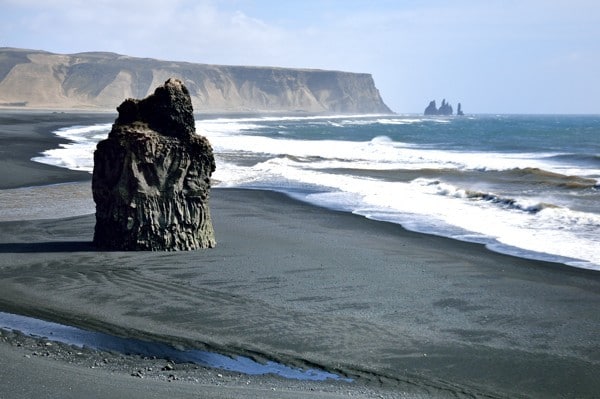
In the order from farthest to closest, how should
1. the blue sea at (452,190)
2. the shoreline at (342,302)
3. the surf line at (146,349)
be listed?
the blue sea at (452,190) → the shoreline at (342,302) → the surf line at (146,349)

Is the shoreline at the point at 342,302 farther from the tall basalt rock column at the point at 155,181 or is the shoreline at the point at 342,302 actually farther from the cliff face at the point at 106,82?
the cliff face at the point at 106,82

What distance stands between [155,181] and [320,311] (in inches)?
160

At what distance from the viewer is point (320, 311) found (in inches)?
343

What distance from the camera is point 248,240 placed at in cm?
1299

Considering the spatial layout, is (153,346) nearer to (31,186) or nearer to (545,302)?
(545,302)

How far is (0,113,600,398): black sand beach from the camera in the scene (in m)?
6.54

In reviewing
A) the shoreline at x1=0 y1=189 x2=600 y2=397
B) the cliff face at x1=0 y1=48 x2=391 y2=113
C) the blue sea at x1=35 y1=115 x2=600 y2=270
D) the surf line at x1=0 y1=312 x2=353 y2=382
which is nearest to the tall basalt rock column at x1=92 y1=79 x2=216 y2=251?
the shoreline at x1=0 y1=189 x2=600 y2=397

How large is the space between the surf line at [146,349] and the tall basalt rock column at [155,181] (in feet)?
11.2

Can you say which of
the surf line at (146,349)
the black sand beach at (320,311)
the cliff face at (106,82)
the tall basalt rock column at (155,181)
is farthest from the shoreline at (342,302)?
the cliff face at (106,82)

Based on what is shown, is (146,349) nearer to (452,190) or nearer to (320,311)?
(320,311)

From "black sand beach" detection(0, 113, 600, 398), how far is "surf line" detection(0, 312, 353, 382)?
0.54 ft

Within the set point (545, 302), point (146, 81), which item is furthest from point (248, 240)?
point (146, 81)

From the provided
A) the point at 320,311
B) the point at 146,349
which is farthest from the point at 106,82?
the point at 146,349

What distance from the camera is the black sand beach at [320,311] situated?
6.54 m
